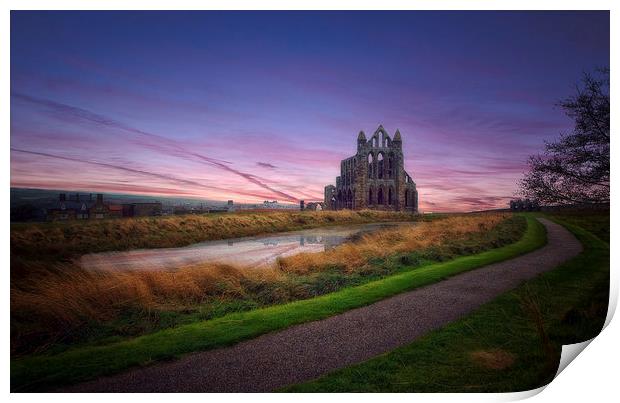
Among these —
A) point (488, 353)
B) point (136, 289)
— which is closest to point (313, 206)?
point (136, 289)

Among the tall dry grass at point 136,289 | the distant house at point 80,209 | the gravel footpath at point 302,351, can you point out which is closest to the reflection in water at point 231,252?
the tall dry grass at point 136,289

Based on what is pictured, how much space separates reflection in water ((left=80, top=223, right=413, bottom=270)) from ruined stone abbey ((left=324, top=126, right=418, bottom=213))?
1.69 meters

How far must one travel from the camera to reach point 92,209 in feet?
26.7

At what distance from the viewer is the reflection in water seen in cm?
A: 843

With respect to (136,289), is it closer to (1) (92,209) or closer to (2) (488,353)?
(1) (92,209)

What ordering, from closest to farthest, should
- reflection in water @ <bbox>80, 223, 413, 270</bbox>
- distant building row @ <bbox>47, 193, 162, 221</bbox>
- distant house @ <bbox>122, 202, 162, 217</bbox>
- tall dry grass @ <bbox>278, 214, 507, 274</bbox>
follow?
distant building row @ <bbox>47, 193, 162, 221</bbox> < reflection in water @ <bbox>80, 223, 413, 270</bbox> < distant house @ <bbox>122, 202, 162, 217</bbox> < tall dry grass @ <bbox>278, 214, 507, 274</bbox>

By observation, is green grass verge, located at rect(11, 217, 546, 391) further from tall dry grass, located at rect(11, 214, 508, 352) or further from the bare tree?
the bare tree

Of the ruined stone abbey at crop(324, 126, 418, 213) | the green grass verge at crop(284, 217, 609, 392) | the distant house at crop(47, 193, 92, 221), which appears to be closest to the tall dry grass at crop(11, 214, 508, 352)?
the distant house at crop(47, 193, 92, 221)

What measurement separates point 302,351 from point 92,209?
19.8 ft

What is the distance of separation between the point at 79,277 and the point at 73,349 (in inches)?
92.1

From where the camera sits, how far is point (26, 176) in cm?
718

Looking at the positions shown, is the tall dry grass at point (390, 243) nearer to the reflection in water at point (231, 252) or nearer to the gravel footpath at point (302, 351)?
the reflection in water at point (231, 252)

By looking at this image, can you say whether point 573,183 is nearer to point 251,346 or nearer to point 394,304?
point 394,304
